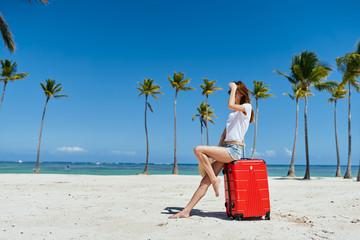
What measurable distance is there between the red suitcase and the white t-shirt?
1.22ft

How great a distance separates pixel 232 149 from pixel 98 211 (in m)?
2.74

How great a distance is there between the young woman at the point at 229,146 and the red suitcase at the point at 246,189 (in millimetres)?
170

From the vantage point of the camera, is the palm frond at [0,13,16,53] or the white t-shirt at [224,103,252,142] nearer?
the white t-shirt at [224,103,252,142]

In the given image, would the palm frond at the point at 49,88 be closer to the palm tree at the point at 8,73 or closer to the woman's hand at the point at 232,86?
the palm tree at the point at 8,73

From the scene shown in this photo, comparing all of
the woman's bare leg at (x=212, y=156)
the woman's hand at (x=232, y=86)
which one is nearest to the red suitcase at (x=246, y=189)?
the woman's bare leg at (x=212, y=156)

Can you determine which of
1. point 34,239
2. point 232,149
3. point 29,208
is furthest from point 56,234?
point 232,149

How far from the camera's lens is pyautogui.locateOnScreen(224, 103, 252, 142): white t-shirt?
4098mm

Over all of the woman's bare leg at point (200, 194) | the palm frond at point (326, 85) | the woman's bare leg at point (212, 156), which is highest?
the palm frond at point (326, 85)

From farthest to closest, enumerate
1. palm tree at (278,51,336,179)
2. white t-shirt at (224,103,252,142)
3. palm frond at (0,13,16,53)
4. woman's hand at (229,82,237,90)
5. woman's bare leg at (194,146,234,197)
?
palm tree at (278,51,336,179)
palm frond at (0,13,16,53)
woman's hand at (229,82,237,90)
white t-shirt at (224,103,252,142)
woman's bare leg at (194,146,234,197)

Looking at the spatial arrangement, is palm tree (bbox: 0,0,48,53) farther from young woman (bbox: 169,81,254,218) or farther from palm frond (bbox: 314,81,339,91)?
palm frond (bbox: 314,81,339,91)

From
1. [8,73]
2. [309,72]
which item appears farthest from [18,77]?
[309,72]

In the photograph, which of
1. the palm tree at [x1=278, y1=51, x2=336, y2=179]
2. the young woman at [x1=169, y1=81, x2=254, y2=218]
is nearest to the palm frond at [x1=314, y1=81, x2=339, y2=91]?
the palm tree at [x1=278, y1=51, x2=336, y2=179]

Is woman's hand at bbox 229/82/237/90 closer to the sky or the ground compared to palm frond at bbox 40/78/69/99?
closer to the ground

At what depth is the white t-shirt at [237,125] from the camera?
13.4ft
